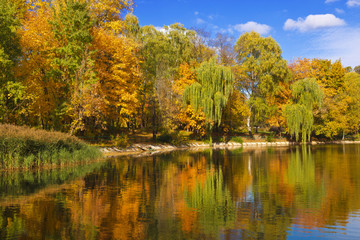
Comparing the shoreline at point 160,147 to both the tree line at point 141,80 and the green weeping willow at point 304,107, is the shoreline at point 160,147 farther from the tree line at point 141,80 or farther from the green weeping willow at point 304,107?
the green weeping willow at point 304,107

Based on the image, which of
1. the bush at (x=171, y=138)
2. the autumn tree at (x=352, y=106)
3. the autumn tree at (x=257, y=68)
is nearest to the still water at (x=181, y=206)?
the bush at (x=171, y=138)

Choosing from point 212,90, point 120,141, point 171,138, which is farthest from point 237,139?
point 120,141

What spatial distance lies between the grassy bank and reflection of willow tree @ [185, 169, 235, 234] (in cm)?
1185

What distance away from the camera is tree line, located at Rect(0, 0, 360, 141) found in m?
28.9

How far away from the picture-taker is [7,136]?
19.7 metres

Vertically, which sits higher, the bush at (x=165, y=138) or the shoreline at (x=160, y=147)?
the bush at (x=165, y=138)

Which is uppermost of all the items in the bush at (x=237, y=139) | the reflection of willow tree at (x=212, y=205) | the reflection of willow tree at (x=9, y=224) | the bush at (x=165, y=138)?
the bush at (x=165, y=138)

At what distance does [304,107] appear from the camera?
47469mm

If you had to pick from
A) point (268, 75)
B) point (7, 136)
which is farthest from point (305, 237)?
point (268, 75)

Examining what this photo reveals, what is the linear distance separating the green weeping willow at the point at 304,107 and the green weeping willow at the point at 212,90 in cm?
996

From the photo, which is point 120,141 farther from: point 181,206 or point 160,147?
point 181,206

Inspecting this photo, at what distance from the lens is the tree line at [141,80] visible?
94.9 feet

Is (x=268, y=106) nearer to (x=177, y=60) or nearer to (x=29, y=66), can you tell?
(x=177, y=60)

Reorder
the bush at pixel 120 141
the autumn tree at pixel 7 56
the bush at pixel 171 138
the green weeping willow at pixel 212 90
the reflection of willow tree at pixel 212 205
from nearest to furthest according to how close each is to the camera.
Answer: the reflection of willow tree at pixel 212 205, the autumn tree at pixel 7 56, the bush at pixel 120 141, the bush at pixel 171 138, the green weeping willow at pixel 212 90
